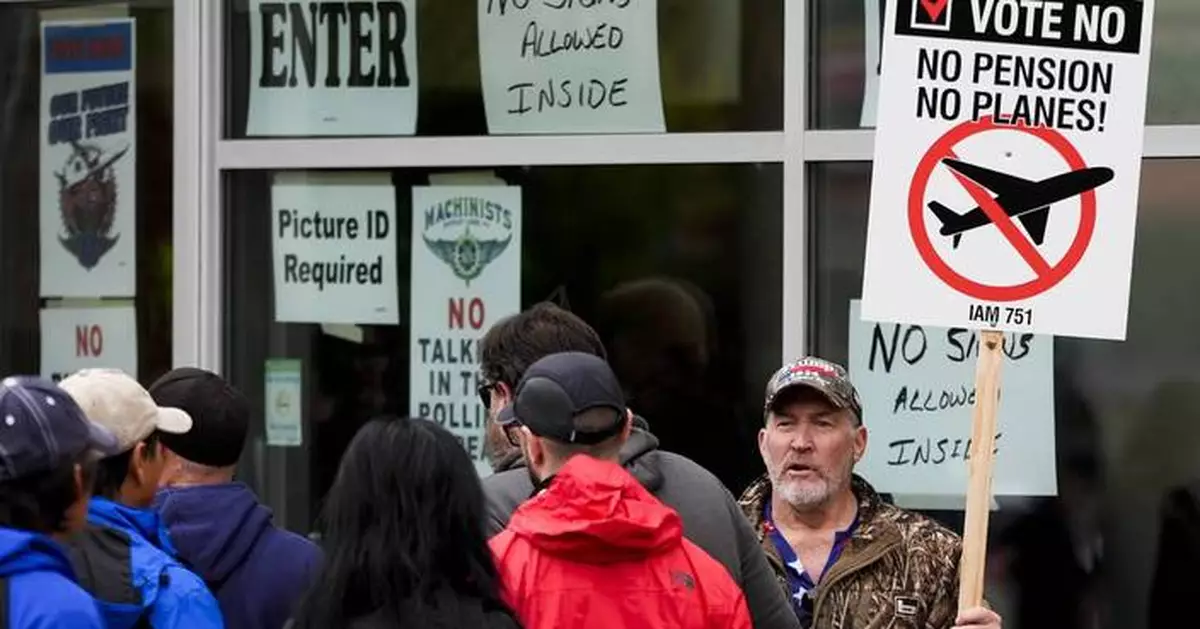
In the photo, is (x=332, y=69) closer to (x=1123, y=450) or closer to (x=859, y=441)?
(x=859, y=441)

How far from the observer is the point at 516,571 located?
4.39m

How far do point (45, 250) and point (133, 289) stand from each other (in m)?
0.43

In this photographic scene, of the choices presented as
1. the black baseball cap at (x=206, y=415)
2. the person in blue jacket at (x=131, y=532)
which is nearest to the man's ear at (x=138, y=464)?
the person in blue jacket at (x=131, y=532)

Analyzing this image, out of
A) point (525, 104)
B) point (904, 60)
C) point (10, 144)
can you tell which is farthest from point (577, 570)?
point (10, 144)

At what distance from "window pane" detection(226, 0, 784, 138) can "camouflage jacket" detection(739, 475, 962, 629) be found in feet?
6.57

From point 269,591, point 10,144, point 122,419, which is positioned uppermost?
point 10,144

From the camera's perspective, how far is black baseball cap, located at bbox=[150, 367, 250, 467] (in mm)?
5191

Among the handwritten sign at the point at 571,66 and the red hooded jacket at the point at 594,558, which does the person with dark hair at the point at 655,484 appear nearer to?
the red hooded jacket at the point at 594,558

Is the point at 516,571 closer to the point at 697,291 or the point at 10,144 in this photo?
the point at 697,291

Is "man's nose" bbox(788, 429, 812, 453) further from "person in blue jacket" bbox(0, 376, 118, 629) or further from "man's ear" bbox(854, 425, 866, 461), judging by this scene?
"person in blue jacket" bbox(0, 376, 118, 629)

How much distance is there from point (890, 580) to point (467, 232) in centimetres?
256

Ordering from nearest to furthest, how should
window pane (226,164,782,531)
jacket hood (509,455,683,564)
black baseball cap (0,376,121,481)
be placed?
black baseball cap (0,376,121,481)
jacket hood (509,455,683,564)
window pane (226,164,782,531)

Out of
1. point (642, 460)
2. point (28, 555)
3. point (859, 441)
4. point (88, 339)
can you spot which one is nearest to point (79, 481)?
point (28, 555)

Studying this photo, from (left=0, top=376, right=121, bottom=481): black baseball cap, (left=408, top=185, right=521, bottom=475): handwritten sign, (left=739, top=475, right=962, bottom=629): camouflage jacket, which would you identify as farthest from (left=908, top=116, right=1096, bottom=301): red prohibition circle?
(left=408, top=185, right=521, bottom=475): handwritten sign
